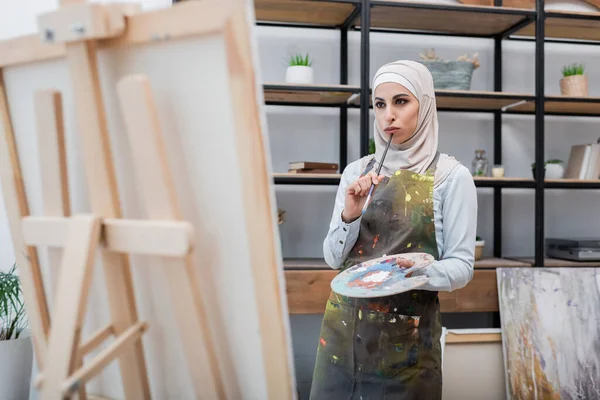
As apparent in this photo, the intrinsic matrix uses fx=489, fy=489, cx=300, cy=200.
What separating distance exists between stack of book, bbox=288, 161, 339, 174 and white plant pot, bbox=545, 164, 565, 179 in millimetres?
1160

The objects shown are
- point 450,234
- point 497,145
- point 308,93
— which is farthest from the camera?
point 497,145

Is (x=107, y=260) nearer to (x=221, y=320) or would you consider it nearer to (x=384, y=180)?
(x=221, y=320)

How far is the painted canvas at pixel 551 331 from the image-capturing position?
7.20 feet

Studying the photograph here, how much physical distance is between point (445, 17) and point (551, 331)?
1.60m

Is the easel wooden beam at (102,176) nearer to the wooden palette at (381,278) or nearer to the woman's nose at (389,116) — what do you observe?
the wooden palette at (381,278)

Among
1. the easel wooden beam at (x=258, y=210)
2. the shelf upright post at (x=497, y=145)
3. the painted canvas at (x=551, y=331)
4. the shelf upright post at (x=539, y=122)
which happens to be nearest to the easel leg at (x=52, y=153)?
Answer: the easel wooden beam at (x=258, y=210)

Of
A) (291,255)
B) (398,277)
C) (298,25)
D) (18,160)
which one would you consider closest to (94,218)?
(18,160)

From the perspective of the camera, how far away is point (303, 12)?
244cm

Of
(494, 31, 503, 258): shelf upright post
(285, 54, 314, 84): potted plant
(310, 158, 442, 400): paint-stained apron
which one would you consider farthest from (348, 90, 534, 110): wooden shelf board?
(310, 158, 442, 400): paint-stained apron

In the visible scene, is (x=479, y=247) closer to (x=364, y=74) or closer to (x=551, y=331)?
(x=551, y=331)

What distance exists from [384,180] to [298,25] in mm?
1530

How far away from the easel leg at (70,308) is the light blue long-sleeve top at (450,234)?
28.4 inches

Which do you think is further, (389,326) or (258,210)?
(389,326)

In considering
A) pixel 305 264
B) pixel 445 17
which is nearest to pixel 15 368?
pixel 305 264
